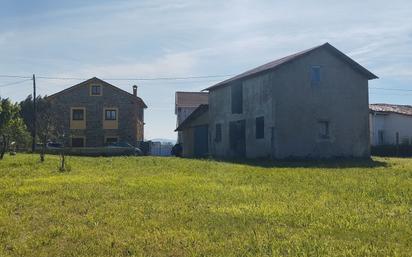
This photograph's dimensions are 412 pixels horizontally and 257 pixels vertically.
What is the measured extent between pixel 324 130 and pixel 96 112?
3015 cm

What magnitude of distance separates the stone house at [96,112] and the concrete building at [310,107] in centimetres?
2428

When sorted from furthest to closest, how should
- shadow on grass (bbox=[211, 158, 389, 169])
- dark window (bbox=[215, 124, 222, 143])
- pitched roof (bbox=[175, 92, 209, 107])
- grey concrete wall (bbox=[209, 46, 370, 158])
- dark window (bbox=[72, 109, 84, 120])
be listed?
pitched roof (bbox=[175, 92, 209, 107]) < dark window (bbox=[72, 109, 84, 120]) < dark window (bbox=[215, 124, 222, 143]) < grey concrete wall (bbox=[209, 46, 370, 158]) < shadow on grass (bbox=[211, 158, 389, 169])

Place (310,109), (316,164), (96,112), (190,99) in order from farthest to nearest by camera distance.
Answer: (190,99)
(96,112)
(310,109)
(316,164)

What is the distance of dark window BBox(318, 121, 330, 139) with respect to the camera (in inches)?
1235

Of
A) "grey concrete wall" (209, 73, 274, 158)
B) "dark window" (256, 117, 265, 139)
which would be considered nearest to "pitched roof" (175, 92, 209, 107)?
"grey concrete wall" (209, 73, 274, 158)

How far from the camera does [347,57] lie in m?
31.9

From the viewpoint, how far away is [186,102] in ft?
223

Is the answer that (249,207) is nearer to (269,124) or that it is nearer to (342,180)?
(342,180)

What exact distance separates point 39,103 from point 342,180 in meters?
44.8

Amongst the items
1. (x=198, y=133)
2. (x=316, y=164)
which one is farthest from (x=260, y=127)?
(x=198, y=133)

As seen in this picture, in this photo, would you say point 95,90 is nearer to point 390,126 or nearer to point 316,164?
point 390,126

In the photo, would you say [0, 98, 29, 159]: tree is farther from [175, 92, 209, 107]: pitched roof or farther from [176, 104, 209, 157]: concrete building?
[175, 92, 209, 107]: pitched roof

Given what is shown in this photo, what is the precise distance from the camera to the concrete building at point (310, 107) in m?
30.6

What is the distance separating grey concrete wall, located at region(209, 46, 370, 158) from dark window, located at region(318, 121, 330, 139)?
0.84ft
